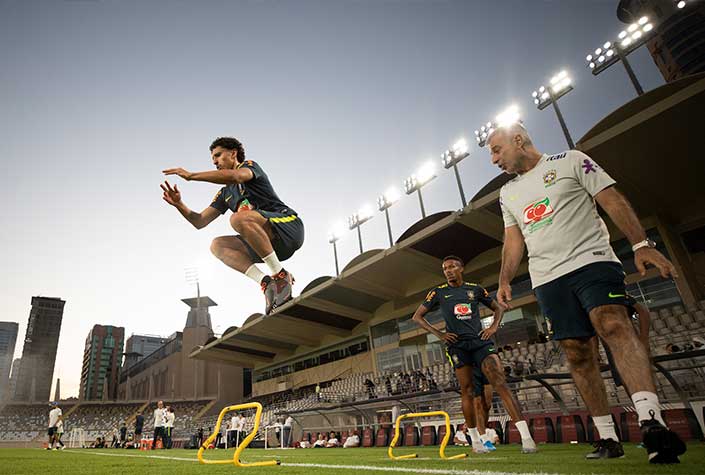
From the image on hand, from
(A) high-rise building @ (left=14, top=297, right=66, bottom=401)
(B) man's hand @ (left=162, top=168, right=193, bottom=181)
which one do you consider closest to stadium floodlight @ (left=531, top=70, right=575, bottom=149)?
(B) man's hand @ (left=162, top=168, right=193, bottom=181)

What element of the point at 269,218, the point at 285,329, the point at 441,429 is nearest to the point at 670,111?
the point at 441,429

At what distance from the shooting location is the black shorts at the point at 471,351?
5.02 meters

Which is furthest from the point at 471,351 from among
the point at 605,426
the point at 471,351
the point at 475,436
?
the point at 605,426

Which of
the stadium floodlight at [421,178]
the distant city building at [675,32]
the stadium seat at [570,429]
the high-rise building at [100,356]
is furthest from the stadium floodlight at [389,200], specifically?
the high-rise building at [100,356]

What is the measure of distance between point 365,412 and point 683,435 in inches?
349

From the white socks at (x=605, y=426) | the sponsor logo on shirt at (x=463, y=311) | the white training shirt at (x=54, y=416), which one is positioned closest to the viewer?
the white socks at (x=605, y=426)

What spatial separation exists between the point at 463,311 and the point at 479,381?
92 centimetres

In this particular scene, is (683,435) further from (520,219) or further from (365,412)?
(365,412)

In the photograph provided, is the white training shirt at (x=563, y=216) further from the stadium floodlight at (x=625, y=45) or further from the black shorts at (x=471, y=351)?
the stadium floodlight at (x=625, y=45)

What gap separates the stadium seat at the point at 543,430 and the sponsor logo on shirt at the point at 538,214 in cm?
649

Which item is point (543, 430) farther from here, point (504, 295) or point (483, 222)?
point (483, 222)

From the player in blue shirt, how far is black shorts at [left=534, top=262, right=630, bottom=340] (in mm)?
1857

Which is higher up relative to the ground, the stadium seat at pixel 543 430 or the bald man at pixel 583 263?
the bald man at pixel 583 263

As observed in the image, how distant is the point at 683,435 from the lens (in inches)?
235
